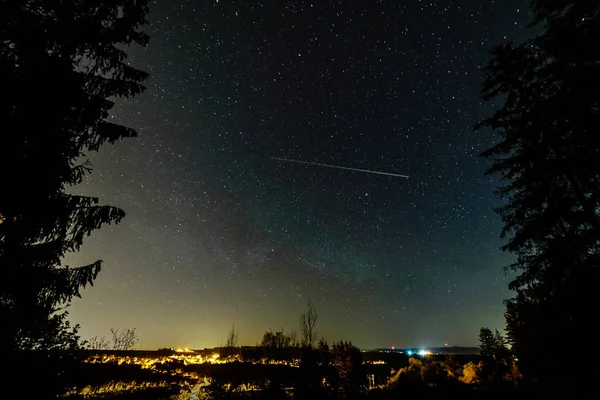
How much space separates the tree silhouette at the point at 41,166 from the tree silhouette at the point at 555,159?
15.3 meters

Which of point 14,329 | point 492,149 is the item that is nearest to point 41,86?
point 14,329

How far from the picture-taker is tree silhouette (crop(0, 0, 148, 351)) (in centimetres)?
563

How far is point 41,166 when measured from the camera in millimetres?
5828

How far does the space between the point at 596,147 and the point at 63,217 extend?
1682 centimetres

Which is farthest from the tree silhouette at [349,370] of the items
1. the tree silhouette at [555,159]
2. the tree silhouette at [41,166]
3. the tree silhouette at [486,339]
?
the tree silhouette at [486,339]

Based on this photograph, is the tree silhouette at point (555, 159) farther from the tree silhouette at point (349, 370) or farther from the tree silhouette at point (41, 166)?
the tree silhouette at point (41, 166)

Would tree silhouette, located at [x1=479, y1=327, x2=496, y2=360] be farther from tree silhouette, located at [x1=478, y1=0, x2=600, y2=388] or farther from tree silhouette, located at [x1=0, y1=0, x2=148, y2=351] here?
tree silhouette, located at [x1=0, y1=0, x2=148, y2=351]

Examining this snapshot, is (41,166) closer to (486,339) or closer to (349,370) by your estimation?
(349,370)

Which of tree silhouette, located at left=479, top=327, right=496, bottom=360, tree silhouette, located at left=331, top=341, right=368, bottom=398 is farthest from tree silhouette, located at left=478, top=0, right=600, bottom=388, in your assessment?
tree silhouette, located at left=479, top=327, right=496, bottom=360

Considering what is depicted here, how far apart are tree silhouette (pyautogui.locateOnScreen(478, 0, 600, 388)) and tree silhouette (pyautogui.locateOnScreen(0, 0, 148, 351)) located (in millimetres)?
15303

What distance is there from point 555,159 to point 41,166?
56.3 ft

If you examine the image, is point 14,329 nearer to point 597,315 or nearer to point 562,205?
point 597,315

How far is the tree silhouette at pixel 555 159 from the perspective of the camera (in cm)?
1033

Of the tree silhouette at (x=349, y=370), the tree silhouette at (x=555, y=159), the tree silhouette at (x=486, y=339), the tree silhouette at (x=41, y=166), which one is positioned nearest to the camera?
the tree silhouette at (x=41, y=166)
